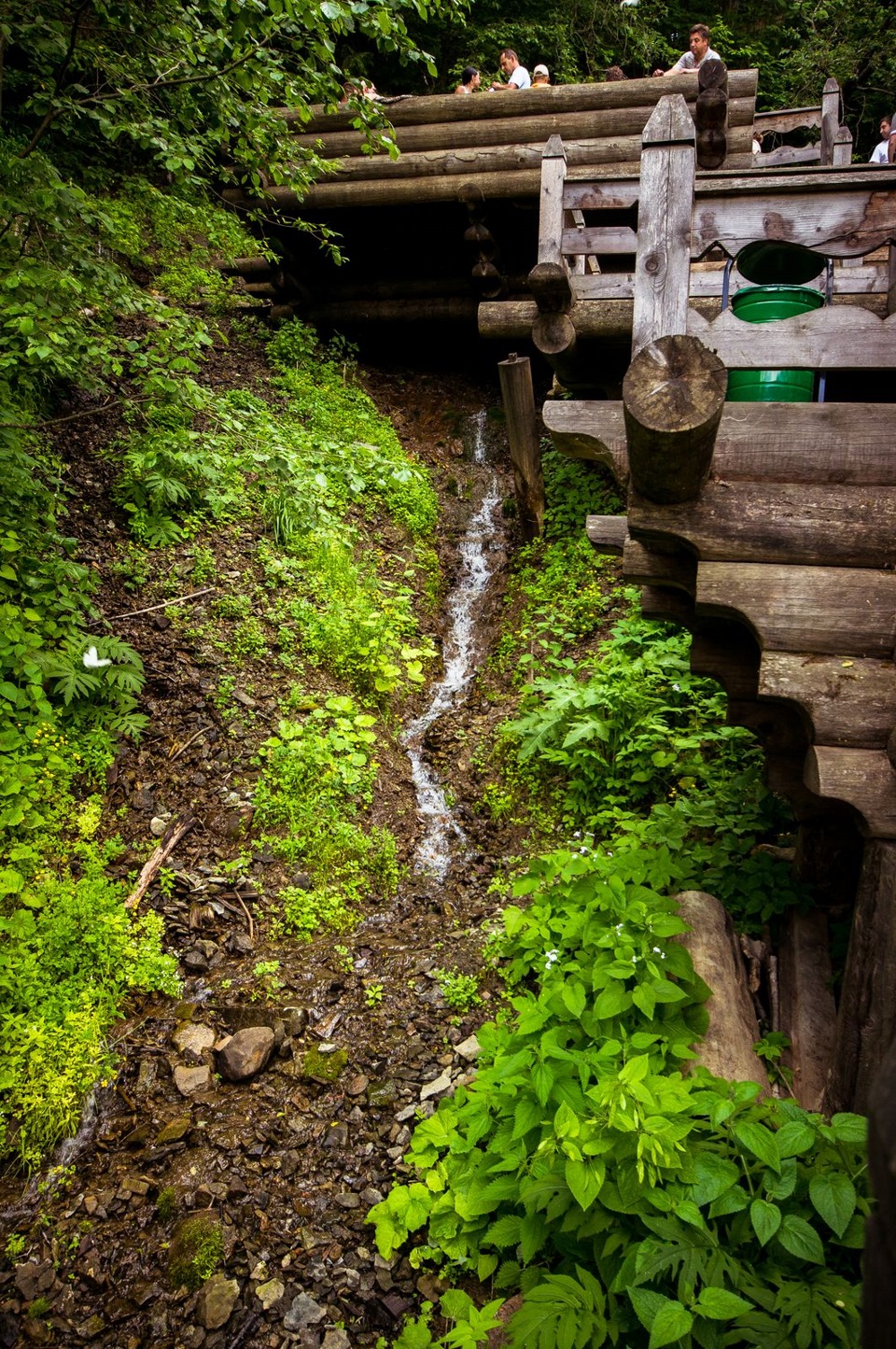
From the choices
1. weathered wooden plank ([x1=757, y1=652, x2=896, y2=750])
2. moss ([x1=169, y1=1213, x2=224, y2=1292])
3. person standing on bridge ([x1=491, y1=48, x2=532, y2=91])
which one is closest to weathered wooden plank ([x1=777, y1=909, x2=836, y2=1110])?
weathered wooden plank ([x1=757, y1=652, x2=896, y2=750])

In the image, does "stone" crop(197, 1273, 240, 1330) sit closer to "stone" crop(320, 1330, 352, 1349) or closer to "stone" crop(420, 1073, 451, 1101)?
"stone" crop(320, 1330, 352, 1349)

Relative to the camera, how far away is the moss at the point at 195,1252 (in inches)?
109

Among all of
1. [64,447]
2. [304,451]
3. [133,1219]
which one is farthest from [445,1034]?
[304,451]

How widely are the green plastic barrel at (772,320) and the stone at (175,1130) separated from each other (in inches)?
163

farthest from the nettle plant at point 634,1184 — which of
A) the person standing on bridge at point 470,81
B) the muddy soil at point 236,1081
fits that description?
the person standing on bridge at point 470,81

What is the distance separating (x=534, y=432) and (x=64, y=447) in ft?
15.2

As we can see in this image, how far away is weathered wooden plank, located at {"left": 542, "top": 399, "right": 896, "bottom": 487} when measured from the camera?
2.77 meters

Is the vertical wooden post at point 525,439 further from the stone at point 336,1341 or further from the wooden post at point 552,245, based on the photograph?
the stone at point 336,1341

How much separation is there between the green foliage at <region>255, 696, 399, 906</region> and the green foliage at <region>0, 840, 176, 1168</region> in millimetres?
965

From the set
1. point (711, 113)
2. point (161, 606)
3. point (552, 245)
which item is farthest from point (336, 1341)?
point (711, 113)

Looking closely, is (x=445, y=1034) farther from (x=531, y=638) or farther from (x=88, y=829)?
(x=531, y=638)

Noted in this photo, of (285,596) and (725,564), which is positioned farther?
(285,596)

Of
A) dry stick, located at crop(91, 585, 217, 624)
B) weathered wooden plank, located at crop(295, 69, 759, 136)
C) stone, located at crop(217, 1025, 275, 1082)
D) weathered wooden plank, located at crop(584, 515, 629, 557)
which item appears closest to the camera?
stone, located at crop(217, 1025, 275, 1082)

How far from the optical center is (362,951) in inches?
170
